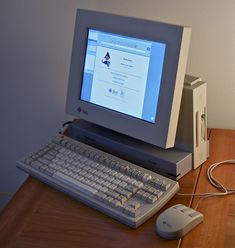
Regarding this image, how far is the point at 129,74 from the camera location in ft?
3.75

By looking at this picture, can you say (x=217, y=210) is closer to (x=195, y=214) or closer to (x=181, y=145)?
(x=195, y=214)

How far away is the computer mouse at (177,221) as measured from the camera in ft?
3.03

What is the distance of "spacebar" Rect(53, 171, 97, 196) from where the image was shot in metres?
1.04

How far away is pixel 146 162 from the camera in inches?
45.9

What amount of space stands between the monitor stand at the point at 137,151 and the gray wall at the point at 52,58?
1.05 feet

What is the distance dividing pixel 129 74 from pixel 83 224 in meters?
0.39

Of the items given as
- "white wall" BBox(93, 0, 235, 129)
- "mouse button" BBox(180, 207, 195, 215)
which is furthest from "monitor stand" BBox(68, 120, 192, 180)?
"white wall" BBox(93, 0, 235, 129)

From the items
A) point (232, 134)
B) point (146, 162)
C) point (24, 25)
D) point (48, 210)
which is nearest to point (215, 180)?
point (146, 162)

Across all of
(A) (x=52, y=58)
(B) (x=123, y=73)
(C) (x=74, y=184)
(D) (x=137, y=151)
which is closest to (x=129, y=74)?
(B) (x=123, y=73)

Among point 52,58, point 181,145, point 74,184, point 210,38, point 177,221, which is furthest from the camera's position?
point 52,58

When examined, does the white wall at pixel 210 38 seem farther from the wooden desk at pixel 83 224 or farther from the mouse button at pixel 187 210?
the mouse button at pixel 187 210

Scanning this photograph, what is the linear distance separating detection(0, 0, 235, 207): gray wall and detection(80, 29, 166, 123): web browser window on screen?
0.91 ft

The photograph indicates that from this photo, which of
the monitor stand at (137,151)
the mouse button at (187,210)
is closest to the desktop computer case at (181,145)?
the monitor stand at (137,151)

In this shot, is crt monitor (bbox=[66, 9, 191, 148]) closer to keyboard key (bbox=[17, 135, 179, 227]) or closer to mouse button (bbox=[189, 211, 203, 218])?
keyboard key (bbox=[17, 135, 179, 227])
